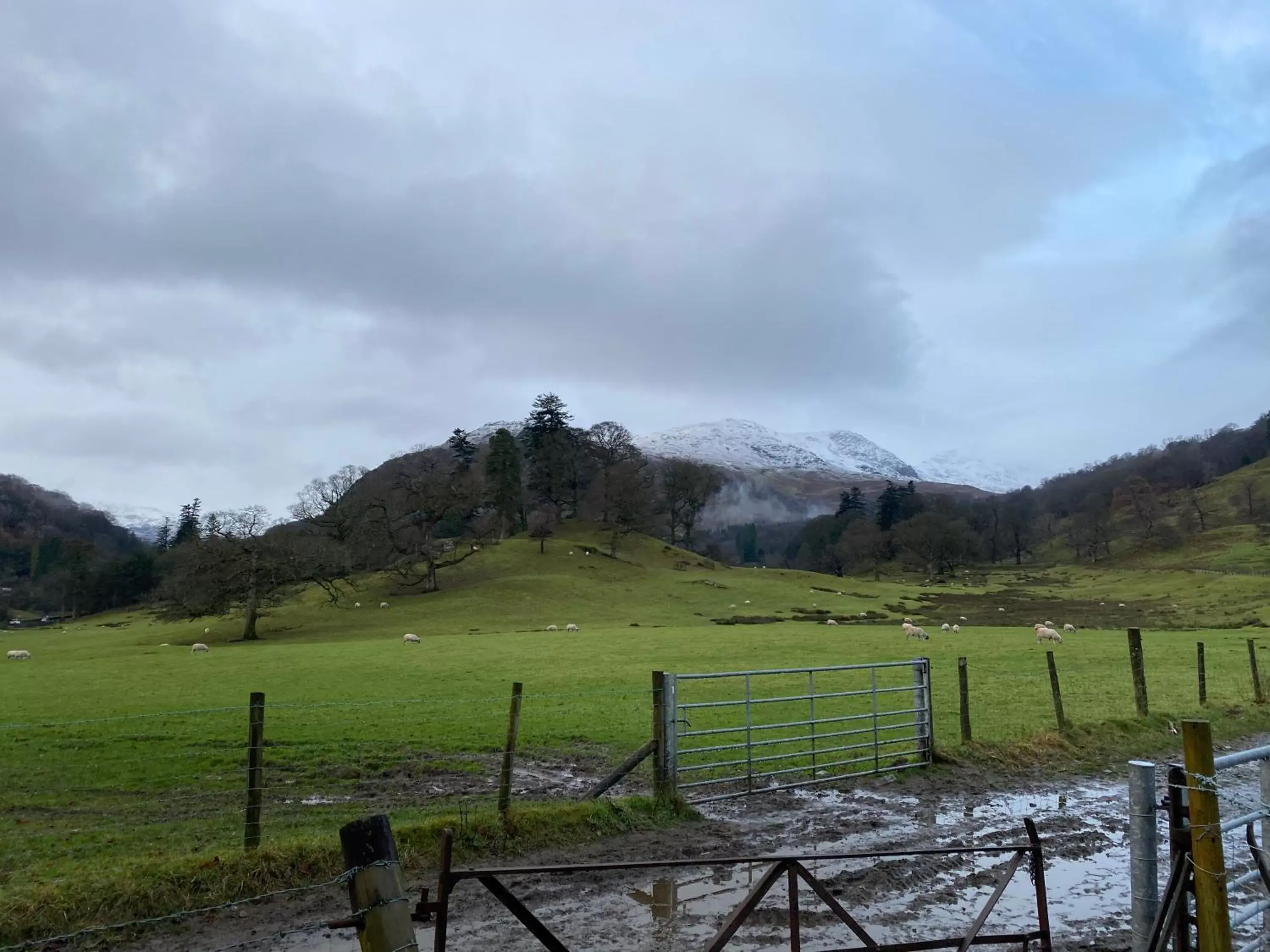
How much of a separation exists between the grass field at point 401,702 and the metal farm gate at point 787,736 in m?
1.22

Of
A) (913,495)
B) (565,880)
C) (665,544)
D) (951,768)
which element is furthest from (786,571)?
(565,880)

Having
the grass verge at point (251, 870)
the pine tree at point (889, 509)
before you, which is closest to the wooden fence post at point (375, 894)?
the grass verge at point (251, 870)

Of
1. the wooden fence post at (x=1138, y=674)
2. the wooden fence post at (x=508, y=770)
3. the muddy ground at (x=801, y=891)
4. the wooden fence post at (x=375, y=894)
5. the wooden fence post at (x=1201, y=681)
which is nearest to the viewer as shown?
the wooden fence post at (x=375, y=894)

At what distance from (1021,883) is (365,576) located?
80821 millimetres

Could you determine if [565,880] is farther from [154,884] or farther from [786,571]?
[786,571]

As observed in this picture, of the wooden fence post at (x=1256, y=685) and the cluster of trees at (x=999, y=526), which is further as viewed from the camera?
the cluster of trees at (x=999, y=526)

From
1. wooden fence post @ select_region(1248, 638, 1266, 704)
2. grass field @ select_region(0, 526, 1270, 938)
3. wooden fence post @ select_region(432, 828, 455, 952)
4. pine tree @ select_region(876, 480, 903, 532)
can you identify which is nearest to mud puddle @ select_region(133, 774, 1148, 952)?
grass field @ select_region(0, 526, 1270, 938)

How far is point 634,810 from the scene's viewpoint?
1174 cm

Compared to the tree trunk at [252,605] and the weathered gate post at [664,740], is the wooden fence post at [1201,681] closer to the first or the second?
the weathered gate post at [664,740]

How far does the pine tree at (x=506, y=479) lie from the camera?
361 ft

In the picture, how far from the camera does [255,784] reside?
378 inches

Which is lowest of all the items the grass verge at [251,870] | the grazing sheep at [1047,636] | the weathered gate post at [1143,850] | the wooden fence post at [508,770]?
the grazing sheep at [1047,636]

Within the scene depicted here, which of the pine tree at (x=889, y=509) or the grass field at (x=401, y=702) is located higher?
the pine tree at (x=889, y=509)

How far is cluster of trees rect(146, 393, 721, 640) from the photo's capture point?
6262cm
